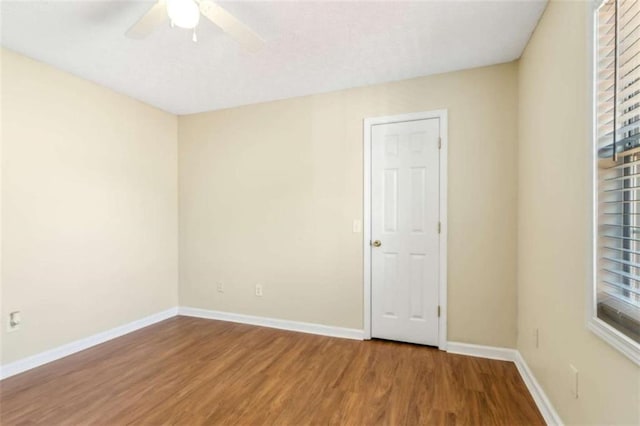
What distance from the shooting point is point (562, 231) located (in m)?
1.59

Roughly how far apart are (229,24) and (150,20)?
1.38 ft

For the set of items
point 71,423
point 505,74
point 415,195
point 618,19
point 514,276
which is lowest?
point 71,423

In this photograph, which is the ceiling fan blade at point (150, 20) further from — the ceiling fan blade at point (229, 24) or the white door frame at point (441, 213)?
the white door frame at point (441, 213)

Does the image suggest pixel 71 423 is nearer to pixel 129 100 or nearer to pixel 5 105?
pixel 5 105

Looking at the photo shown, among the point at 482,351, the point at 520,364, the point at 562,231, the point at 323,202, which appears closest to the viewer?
the point at 562,231

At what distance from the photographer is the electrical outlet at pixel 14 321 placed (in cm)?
230

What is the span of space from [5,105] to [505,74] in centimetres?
404

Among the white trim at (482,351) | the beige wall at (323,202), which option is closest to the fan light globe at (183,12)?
the beige wall at (323,202)

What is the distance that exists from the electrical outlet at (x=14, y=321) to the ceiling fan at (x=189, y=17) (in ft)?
7.67

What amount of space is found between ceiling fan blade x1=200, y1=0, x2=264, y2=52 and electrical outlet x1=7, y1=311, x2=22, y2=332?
2.70 metres

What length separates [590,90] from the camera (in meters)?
1.29

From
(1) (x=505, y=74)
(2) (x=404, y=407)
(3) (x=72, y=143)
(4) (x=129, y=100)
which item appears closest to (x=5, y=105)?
(3) (x=72, y=143)

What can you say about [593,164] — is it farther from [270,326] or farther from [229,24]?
[270,326]

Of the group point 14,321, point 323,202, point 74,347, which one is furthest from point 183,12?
point 74,347
